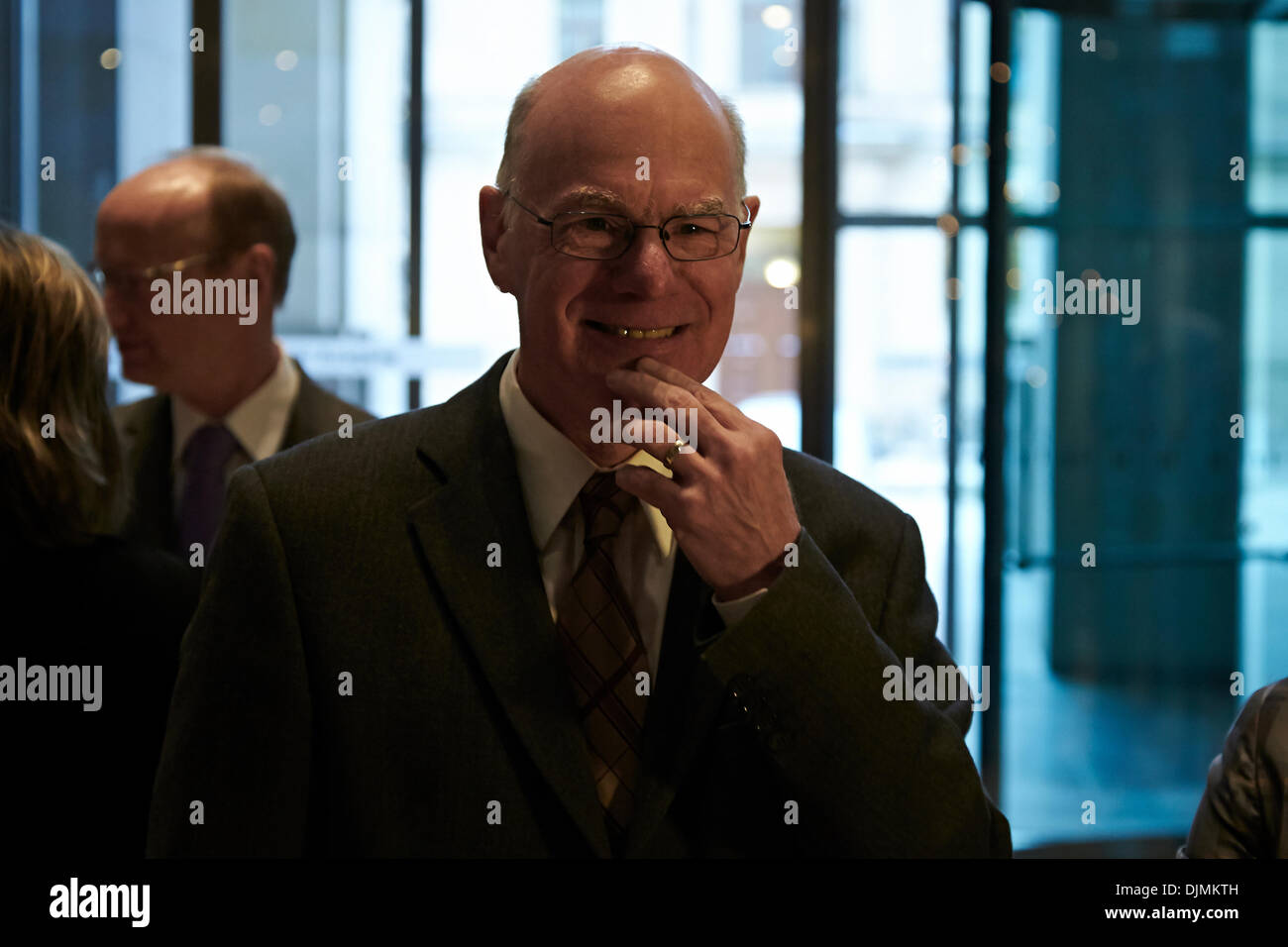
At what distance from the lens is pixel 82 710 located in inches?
60.7

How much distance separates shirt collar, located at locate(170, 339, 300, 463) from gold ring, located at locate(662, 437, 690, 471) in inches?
50.2

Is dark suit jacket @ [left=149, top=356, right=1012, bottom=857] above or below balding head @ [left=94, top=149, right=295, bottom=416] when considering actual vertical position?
below

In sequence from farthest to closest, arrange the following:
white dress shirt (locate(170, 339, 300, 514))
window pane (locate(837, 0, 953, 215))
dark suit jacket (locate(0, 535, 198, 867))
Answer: window pane (locate(837, 0, 953, 215))
white dress shirt (locate(170, 339, 300, 514))
dark suit jacket (locate(0, 535, 198, 867))

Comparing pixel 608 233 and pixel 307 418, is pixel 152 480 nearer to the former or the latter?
pixel 307 418

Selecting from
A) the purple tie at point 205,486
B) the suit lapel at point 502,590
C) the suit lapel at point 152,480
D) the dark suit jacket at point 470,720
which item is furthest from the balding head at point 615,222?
the suit lapel at point 152,480

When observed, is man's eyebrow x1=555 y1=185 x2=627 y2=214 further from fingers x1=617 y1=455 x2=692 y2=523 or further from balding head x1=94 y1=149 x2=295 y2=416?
balding head x1=94 y1=149 x2=295 y2=416

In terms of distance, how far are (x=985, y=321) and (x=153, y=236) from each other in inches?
106

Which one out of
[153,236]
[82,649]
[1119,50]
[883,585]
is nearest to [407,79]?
[153,236]

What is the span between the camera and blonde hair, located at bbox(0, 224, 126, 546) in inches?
63.7

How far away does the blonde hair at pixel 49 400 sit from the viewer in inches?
63.7

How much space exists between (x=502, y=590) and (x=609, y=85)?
0.61 meters

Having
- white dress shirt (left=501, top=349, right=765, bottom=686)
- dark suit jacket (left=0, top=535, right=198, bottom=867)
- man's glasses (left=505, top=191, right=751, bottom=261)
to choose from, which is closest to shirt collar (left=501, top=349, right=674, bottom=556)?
white dress shirt (left=501, top=349, right=765, bottom=686)

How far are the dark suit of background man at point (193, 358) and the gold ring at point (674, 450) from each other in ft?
4.09

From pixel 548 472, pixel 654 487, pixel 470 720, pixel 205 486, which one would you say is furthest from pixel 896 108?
pixel 470 720
